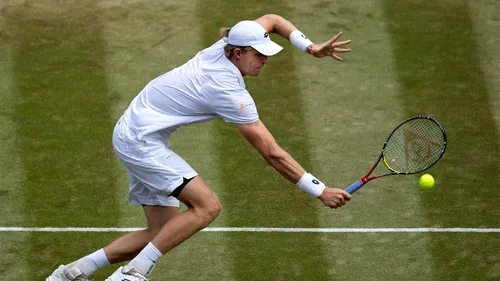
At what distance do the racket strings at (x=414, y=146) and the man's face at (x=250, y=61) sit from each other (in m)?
1.41

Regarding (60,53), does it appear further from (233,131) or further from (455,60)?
(455,60)

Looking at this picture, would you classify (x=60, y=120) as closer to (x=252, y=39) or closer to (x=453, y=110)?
(x=252, y=39)

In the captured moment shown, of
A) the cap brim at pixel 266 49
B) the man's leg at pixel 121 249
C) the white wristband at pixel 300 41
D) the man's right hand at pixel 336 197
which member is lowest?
the man's leg at pixel 121 249

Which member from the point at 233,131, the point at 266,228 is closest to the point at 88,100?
the point at 233,131

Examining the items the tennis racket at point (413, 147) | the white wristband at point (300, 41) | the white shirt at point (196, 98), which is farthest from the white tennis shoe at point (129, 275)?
the white wristband at point (300, 41)

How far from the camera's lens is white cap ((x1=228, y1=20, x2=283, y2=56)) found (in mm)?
8680

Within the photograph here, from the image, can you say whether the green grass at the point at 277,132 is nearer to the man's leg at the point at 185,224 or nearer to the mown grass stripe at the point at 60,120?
the mown grass stripe at the point at 60,120

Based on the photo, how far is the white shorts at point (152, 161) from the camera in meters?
8.80

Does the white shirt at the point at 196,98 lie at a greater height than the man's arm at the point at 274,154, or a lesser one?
greater

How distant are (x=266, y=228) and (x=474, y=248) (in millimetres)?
1931

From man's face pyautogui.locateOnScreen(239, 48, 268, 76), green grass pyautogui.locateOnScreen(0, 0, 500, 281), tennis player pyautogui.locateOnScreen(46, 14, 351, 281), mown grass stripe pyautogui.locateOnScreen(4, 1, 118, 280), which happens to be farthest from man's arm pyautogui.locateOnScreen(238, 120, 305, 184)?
mown grass stripe pyautogui.locateOnScreen(4, 1, 118, 280)

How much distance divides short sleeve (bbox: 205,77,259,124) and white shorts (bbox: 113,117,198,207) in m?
0.57

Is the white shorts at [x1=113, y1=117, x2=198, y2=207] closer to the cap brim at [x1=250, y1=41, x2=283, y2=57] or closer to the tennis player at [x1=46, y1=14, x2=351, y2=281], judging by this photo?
the tennis player at [x1=46, y1=14, x2=351, y2=281]

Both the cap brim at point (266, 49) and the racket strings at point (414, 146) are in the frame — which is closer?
the cap brim at point (266, 49)
